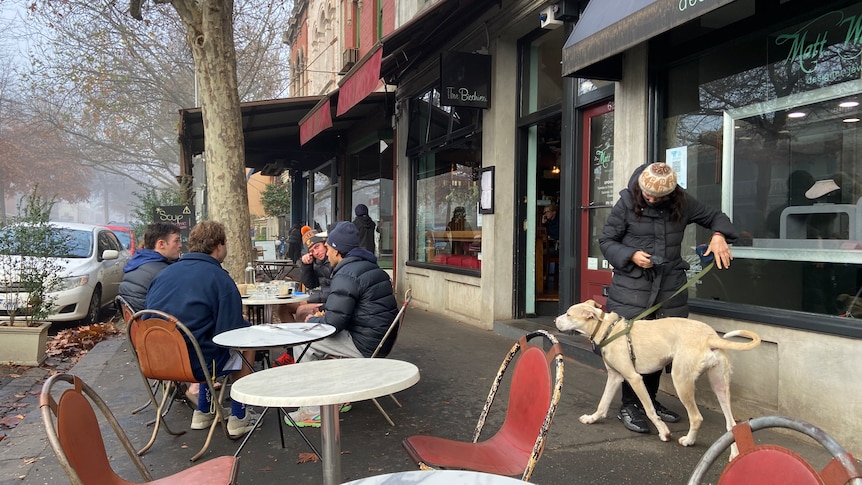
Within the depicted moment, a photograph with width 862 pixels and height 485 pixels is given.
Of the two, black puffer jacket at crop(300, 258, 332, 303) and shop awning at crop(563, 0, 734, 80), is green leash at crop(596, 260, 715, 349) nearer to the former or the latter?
shop awning at crop(563, 0, 734, 80)

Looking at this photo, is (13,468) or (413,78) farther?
(413,78)

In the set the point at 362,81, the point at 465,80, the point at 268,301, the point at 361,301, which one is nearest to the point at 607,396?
the point at 361,301

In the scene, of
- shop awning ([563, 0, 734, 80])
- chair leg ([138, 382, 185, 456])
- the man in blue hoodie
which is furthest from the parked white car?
shop awning ([563, 0, 734, 80])

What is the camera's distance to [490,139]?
23.0ft

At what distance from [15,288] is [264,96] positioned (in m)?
24.7

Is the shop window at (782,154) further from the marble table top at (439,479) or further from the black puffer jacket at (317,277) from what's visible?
the black puffer jacket at (317,277)

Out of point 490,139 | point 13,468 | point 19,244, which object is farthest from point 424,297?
point 13,468

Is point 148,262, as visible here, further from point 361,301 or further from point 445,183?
point 445,183

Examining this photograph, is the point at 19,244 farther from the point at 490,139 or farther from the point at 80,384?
the point at 490,139

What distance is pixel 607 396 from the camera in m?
3.59

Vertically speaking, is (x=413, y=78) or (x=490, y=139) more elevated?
(x=413, y=78)

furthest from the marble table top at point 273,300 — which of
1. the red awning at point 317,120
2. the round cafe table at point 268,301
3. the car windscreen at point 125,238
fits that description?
the car windscreen at point 125,238

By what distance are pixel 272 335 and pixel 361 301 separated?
0.72m

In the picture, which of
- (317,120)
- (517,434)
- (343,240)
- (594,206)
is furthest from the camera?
(317,120)
